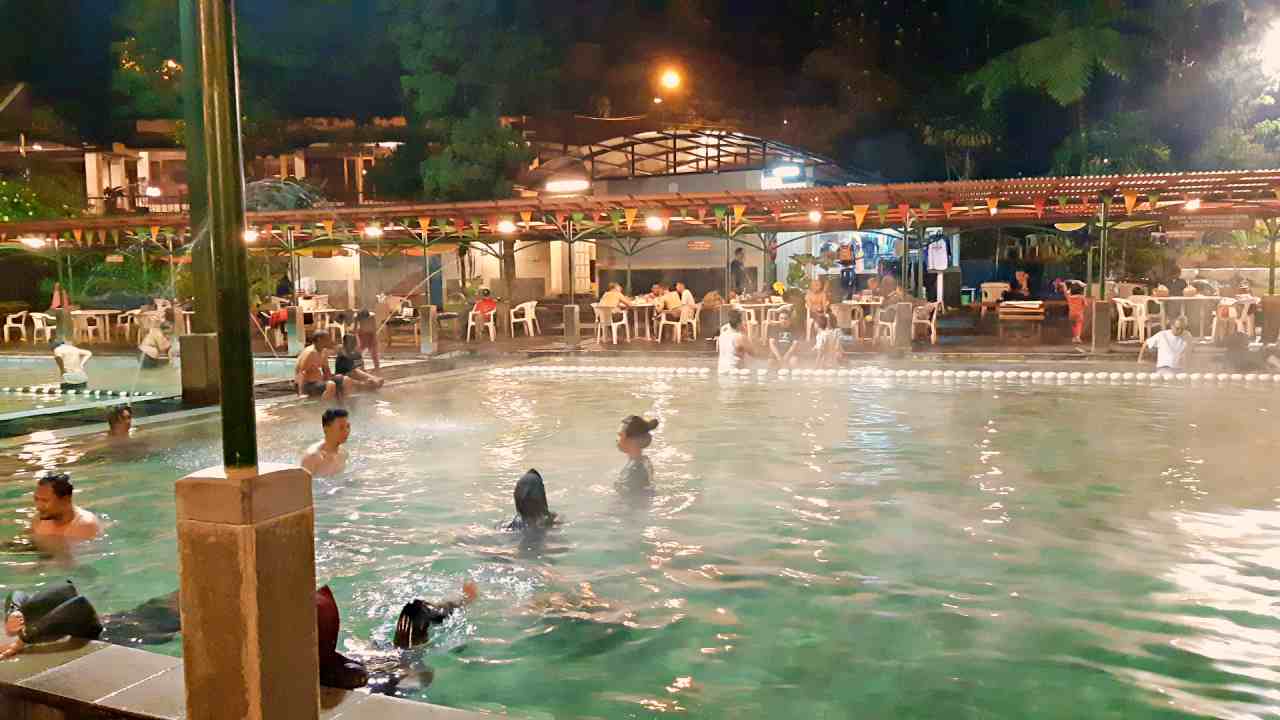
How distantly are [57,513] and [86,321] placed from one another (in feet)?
70.3

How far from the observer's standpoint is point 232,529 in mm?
2941

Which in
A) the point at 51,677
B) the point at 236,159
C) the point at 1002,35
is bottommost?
the point at 51,677

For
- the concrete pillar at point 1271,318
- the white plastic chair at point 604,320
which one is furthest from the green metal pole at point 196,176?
the concrete pillar at point 1271,318

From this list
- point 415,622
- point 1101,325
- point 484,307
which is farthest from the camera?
point 484,307

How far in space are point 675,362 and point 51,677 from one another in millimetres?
14268

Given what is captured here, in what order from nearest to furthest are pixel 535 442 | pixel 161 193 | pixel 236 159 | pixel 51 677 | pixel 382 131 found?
pixel 236 159, pixel 51 677, pixel 535 442, pixel 382 131, pixel 161 193

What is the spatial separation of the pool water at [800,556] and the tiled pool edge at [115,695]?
126 cm

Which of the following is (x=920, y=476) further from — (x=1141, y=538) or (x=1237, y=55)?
(x=1237, y=55)

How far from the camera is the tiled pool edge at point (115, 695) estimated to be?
327 cm

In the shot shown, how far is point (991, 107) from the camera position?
2705 centimetres

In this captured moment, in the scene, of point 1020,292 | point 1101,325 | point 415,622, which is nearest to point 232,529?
point 415,622

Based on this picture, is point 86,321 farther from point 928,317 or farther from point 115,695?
point 115,695

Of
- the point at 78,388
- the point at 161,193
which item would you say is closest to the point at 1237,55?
the point at 78,388

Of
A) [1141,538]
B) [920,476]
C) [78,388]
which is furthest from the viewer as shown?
[78,388]
